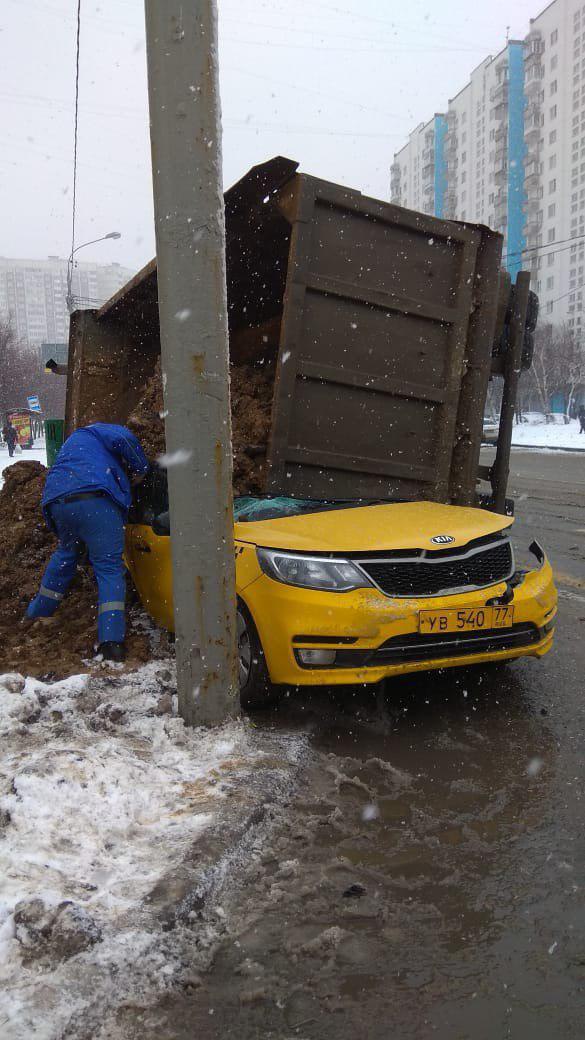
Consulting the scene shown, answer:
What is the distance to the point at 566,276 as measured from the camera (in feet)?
224

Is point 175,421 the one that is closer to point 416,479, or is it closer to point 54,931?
point 54,931

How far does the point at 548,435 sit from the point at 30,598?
4236 centimetres

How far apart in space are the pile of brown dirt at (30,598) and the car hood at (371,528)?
117 cm

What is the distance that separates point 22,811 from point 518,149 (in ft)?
265

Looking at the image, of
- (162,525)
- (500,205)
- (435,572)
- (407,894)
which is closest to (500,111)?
(500,205)

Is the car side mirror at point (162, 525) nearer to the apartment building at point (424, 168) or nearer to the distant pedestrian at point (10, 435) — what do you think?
the distant pedestrian at point (10, 435)

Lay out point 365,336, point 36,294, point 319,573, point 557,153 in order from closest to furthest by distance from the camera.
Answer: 1. point 319,573
2. point 365,336
3. point 557,153
4. point 36,294

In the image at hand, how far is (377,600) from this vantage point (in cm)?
326

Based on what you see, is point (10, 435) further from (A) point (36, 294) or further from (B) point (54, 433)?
(A) point (36, 294)

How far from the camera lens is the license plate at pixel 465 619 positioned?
328cm

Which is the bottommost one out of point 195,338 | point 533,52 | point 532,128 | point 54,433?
point 54,433

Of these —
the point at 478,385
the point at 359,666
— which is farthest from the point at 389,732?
the point at 478,385

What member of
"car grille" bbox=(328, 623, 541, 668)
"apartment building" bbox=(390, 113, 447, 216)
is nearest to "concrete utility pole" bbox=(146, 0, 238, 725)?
"car grille" bbox=(328, 623, 541, 668)

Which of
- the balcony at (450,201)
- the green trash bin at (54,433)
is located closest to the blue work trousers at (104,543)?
the green trash bin at (54,433)
